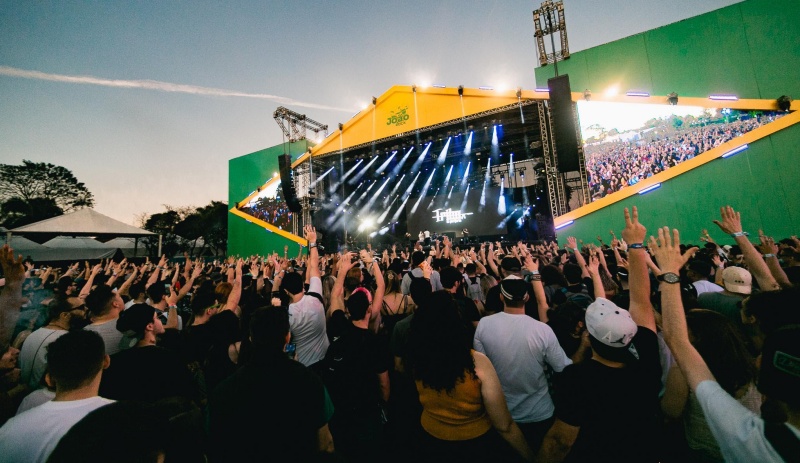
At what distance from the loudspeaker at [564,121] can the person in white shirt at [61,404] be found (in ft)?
36.4

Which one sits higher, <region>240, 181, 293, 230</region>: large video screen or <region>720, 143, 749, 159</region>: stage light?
<region>240, 181, 293, 230</region>: large video screen

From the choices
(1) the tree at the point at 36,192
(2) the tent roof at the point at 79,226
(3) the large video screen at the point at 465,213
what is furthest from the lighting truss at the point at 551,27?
(1) the tree at the point at 36,192

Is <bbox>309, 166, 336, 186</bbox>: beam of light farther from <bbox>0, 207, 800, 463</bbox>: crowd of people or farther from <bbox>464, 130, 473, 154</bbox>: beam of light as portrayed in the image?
<bbox>0, 207, 800, 463</bbox>: crowd of people

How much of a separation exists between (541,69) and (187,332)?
1463 cm

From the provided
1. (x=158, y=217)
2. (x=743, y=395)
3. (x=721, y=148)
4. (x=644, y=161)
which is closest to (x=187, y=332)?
(x=743, y=395)

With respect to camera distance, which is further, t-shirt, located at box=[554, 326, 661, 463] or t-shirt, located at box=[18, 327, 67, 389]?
t-shirt, located at box=[18, 327, 67, 389]

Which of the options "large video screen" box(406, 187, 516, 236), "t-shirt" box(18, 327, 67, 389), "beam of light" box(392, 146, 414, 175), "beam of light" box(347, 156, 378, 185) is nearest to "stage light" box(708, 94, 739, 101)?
"large video screen" box(406, 187, 516, 236)

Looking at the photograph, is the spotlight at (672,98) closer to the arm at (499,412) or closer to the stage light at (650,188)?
A: the stage light at (650,188)

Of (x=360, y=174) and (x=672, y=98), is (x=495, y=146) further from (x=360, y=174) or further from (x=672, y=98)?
(x=360, y=174)

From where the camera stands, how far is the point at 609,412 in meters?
1.47

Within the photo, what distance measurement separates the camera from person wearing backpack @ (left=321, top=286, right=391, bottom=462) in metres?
2.30

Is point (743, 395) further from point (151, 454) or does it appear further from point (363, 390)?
point (151, 454)

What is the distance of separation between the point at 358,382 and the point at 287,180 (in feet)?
50.6

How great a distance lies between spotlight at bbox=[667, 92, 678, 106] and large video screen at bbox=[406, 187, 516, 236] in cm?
870
